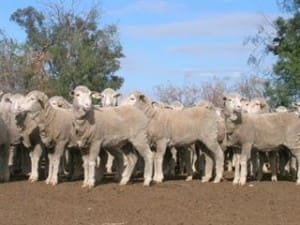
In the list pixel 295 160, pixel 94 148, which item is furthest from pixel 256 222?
pixel 295 160

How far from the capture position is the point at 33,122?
15578mm

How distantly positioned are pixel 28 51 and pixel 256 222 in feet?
111

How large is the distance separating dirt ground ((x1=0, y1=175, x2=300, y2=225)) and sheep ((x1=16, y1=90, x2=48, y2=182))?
588 mm

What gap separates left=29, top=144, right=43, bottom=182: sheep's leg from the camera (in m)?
15.6

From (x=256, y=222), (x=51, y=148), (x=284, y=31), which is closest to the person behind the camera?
(x=256, y=222)

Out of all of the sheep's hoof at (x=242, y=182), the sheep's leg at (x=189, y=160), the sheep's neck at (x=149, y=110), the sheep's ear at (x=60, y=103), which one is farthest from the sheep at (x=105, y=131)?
the sheep's ear at (x=60, y=103)

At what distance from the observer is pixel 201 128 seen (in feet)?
53.7

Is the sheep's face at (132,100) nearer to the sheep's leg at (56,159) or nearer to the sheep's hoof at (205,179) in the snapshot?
the sheep's leg at (56,159)

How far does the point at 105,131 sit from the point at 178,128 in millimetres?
2086

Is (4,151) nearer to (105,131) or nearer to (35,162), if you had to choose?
(35,162)

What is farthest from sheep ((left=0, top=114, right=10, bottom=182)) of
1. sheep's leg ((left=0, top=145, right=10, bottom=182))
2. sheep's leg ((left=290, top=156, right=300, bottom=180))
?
sheep's leg ((left=290, top=156, right=300, bottom=180))

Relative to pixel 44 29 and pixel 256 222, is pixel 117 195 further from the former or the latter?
pixel 44 29

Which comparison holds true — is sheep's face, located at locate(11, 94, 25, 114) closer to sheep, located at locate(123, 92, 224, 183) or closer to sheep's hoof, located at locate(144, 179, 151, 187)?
sheep, located at locate(123, 92, 224, 183)

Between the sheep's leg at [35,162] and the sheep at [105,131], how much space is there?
1.34 metres
